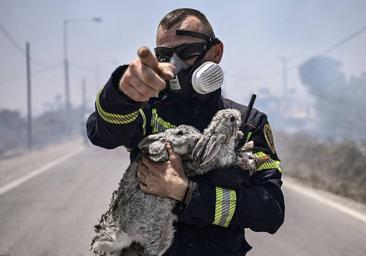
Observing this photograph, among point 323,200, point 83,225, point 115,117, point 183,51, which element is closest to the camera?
point 115,117

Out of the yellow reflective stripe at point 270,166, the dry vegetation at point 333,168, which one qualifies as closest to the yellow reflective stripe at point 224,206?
the yellow reflective stripe at point 270,166

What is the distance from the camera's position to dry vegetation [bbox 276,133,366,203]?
10.5 meters

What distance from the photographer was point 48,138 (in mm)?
45906

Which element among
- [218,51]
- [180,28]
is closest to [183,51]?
[180,28]

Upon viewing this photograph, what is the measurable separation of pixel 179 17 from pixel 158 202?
2.92 ft

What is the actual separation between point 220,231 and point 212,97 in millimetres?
633

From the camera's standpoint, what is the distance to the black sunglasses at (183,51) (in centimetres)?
231

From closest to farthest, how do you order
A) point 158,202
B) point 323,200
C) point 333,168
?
1. point 158,202
2. point 323,200
3. point 333,168

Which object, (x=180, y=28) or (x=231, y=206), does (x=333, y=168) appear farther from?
(x=231, y=206)

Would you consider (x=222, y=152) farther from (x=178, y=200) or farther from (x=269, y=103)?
(x=269, y=103)

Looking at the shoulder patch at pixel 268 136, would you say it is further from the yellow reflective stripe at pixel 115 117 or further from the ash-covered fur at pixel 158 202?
the yellow reflective stripe at pixel 115 117

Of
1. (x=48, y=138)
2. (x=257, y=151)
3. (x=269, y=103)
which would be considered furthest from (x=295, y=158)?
(x=269, y=103)

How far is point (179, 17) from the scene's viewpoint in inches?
91.4

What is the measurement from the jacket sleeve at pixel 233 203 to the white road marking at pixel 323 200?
5661mm
